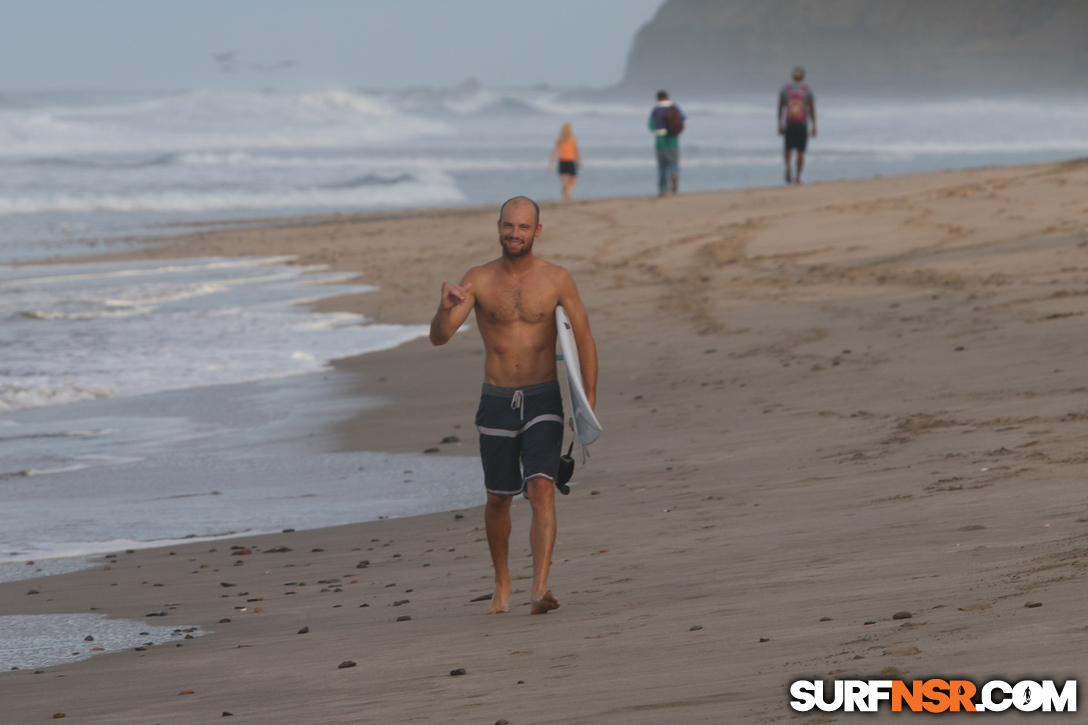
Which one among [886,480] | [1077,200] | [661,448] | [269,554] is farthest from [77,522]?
[1077,200]

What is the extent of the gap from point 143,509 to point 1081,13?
183 meters

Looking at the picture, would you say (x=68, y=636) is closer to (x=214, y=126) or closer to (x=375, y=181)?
(x=375, y=181)

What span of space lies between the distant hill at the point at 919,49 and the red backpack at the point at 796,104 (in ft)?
433

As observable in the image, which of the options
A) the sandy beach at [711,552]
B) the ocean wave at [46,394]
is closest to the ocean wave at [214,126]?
the ocean wave at [46,394]

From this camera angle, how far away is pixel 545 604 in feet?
13.4

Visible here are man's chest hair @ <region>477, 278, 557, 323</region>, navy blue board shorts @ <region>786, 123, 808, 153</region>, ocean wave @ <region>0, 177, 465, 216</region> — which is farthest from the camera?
ocean wave @ <region>0, 177, 465, 216</region>

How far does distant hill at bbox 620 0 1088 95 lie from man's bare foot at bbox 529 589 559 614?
14888 centimetres

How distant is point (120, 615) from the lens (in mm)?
4656

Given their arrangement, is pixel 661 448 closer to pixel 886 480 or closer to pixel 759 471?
pixel 759 471

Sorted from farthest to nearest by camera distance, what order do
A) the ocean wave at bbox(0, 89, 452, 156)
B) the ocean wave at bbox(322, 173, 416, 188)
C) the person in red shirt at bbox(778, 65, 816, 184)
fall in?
the ocean wave at bbox(0, 89, 452, 156)
the ocean wave at bbox(322, 173, 416, 188)
the person in red shirt at bbox(778, 65, 816, 184)

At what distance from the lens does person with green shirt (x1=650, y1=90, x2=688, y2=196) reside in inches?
798

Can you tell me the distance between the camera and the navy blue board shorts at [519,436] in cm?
430

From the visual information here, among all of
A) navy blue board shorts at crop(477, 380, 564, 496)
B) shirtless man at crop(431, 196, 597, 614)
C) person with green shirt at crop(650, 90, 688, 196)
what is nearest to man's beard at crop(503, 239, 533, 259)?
shirtless man at crop(431, 196, 597, 614)

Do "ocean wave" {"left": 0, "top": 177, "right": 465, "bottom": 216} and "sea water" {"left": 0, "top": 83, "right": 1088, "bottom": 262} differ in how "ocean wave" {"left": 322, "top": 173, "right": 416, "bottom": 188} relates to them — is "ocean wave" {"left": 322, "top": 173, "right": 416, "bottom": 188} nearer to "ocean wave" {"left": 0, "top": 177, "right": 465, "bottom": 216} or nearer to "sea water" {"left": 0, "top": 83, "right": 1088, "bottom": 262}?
"sea water" {"left": 0, "top": 83, "right": 1088, "bottom": 262}
